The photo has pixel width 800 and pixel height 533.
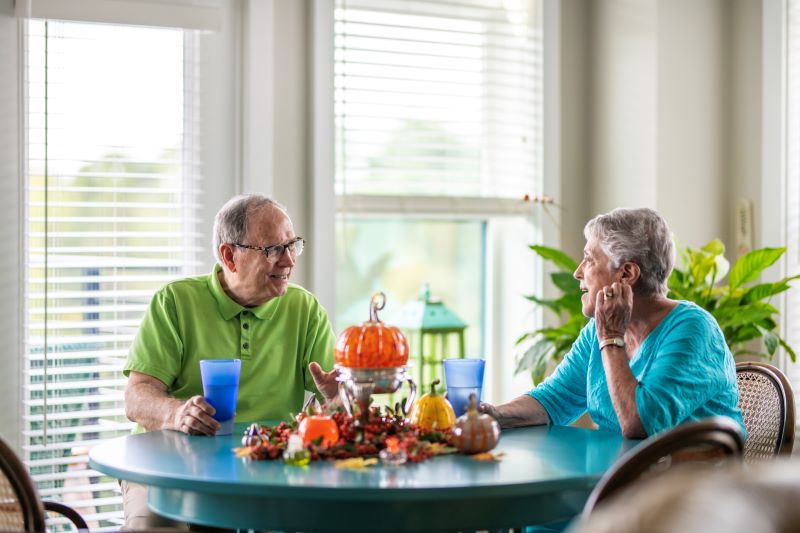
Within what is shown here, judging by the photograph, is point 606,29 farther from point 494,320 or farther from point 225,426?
point 225,426

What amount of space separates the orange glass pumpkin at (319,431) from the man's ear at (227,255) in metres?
0.88

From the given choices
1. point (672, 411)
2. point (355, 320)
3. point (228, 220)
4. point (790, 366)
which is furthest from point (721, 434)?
point (355, 320)

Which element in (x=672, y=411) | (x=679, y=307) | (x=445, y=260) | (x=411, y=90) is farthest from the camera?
(x=445, y=260)

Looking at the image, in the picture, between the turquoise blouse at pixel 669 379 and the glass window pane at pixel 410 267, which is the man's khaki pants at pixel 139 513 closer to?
the turquoise blouse at pixel 669 379

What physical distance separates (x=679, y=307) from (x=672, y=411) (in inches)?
12.0

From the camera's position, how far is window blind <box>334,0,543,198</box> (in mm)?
3672

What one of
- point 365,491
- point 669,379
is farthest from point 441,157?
point 365,491

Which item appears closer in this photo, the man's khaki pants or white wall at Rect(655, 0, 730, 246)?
the man's khaki pants

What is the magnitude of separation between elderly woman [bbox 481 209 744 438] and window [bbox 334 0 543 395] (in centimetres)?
143

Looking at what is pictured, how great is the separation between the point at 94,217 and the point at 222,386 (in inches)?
56.9

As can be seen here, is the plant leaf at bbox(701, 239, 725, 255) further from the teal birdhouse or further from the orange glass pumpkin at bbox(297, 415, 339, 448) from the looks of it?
the orange glass pumpkin at bbox(297, 415, 339, 448)

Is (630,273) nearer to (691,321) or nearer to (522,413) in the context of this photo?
(691,321)

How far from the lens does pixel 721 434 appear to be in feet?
5.49

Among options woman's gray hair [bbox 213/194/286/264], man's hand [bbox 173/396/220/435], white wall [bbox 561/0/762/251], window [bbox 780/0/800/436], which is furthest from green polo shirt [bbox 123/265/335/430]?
window [bbox 780/0/800/436]
